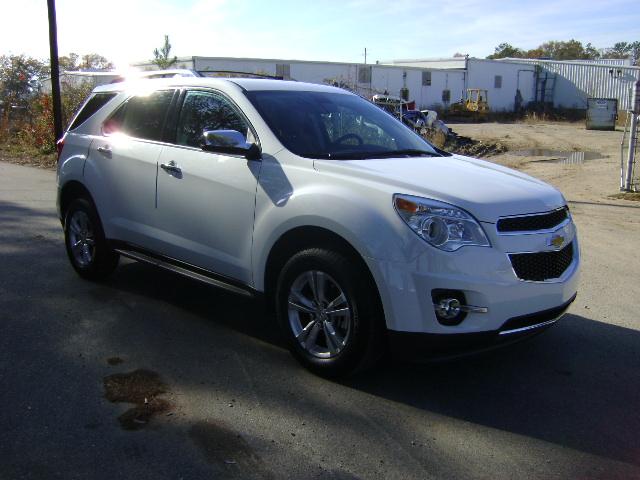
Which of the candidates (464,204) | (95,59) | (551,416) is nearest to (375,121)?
(464,204)

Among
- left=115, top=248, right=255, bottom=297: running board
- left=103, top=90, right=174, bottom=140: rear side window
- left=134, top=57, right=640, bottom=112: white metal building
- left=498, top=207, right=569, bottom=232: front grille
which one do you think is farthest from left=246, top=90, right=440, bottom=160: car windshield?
left=134, top=57, right=640, bottom=112: white metal building

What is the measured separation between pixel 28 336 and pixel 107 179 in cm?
156

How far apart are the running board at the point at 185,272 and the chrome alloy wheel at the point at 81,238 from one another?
515 millimetres

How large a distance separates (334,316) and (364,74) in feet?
152

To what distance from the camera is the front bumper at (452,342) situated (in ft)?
11.7

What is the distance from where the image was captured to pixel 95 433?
11.0ft

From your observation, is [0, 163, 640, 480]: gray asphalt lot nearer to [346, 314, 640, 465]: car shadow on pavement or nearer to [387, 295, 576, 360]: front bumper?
[346, 314, 640, 465]: car shadow on pavement

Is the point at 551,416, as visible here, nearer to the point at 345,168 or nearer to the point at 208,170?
the point at 345,168

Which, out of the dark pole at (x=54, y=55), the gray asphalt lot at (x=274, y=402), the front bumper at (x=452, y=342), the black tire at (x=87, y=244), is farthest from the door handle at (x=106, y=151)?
the dark pole at (x=54, y=55)

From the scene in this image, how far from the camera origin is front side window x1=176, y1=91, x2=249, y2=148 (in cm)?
471

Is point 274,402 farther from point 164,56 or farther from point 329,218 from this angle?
point 164,56

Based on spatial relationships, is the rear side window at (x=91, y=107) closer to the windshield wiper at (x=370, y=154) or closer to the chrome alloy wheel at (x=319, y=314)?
the windshield wiper at (x=370, y=154)

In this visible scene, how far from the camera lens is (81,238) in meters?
6.10

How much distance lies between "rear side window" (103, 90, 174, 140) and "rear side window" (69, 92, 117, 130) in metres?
0.30
